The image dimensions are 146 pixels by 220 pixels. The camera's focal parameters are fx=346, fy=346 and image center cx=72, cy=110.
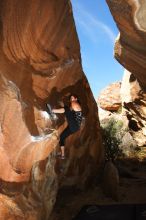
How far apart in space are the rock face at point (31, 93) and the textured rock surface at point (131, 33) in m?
0.85

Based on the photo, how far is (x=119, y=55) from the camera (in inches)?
311

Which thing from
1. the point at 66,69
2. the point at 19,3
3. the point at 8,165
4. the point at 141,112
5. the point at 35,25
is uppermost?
the point at 19,3

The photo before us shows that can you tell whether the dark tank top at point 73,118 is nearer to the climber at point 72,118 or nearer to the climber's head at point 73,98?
the climber at point 72,118

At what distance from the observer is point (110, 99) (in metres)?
20.2

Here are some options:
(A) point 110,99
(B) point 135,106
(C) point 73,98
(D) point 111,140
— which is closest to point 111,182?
(C) point 73,98

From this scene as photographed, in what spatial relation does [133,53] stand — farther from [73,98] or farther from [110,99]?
[110,99]

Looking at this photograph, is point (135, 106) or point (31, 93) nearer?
point (31, 93)

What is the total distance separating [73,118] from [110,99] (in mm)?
12756

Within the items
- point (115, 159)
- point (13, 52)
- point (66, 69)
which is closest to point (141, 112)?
point (115, 159)

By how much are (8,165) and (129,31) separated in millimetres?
3263

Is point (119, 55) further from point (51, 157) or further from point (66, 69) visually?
point (51, 157)

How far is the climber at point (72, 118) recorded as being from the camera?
737 centimetres

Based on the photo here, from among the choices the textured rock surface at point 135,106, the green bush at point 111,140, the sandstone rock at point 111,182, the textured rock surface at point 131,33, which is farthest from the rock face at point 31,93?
the textured rock surface at point 135,106

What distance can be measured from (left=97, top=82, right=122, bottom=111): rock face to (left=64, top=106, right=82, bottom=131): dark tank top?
12.0 metres
